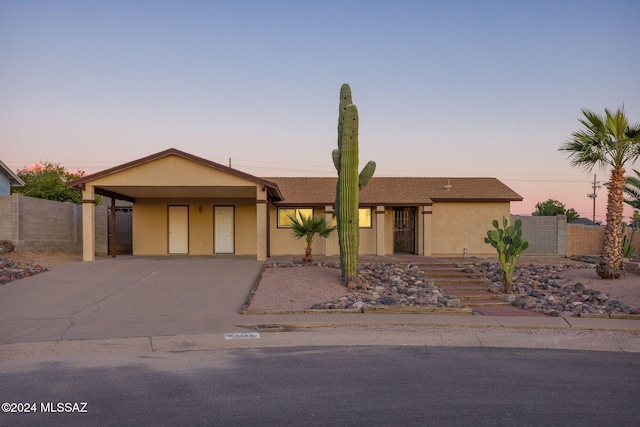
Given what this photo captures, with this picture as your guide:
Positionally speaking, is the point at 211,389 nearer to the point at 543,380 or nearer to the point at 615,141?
the point at 543,380

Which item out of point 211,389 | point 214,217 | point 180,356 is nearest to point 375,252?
point 214,217

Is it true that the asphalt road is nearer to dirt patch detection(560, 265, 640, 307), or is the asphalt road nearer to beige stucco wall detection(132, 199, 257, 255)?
dirt patch detection(560, 265, 640, 307)

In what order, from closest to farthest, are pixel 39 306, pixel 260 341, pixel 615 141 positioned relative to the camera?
pixel 260 341 → pixel 39 306 → pixel 615 141

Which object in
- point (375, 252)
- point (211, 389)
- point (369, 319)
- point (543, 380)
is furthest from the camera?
point (375, 252)

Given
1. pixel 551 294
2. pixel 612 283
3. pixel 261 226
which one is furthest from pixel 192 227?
pixel 612 283

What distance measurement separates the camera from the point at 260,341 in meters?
8.97

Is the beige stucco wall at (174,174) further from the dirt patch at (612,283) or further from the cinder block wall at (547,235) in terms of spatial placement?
the cinder block wall at (547,235)

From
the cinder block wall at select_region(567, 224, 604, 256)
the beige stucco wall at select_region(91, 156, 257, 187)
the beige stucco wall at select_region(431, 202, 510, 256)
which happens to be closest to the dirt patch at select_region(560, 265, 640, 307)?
the beige stucco wall at select_region(431, 202, 510, 256)

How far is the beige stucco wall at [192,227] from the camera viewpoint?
77.7ft

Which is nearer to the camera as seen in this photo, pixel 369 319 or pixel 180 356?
pixel 180 356

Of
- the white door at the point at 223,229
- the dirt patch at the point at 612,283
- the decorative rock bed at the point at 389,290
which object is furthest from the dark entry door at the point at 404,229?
the dirt patch at the point at 612,283

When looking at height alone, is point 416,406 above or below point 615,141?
below

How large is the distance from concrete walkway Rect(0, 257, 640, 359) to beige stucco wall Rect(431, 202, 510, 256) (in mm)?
12193

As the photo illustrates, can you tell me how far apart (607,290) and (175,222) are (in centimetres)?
1636
